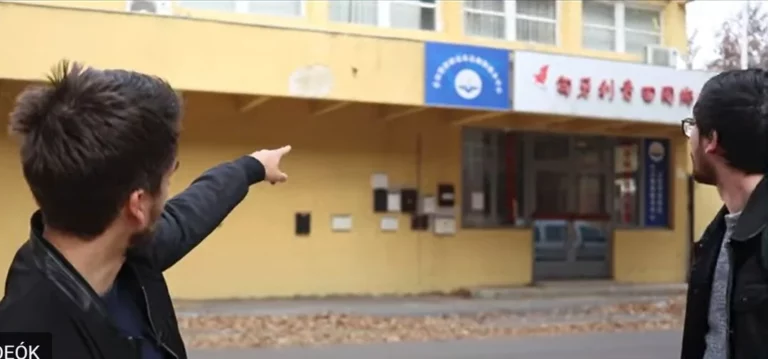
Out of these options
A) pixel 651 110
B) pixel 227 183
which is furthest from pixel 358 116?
pixel 227 183

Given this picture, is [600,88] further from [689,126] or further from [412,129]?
[689,126]

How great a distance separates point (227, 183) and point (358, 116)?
13.7m

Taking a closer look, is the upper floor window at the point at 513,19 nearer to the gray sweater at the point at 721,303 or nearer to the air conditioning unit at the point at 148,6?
the air conditioning unit at the point at 148,6

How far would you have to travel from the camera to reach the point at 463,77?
50.5ft

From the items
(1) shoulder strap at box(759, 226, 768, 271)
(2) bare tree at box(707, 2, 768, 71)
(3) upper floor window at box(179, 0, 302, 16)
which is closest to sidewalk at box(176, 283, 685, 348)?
(3) upper floor window at box(179, 0, 302, 16)

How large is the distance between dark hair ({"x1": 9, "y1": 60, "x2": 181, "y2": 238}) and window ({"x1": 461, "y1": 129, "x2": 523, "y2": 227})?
1560 centimetres

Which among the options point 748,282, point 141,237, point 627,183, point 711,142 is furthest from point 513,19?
point 141,237

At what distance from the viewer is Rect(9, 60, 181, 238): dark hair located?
6.44 ft

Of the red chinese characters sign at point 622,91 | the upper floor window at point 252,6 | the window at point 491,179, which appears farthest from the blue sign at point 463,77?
the upper floor window at point 252,6

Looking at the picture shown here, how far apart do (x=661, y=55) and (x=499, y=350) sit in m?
9.51

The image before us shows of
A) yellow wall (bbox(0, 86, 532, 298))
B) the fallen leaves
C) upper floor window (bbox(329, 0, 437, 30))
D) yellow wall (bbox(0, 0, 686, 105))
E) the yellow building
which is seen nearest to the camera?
the fallen leaves

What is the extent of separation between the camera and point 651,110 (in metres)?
17.1

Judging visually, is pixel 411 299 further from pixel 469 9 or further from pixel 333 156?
pixel 469 9

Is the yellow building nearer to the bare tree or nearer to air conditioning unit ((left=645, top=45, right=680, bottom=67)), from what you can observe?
air conditioning unit ((left=645, top=45, right=680, bottom=67))
